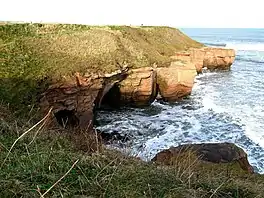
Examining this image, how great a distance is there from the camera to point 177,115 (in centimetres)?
1839

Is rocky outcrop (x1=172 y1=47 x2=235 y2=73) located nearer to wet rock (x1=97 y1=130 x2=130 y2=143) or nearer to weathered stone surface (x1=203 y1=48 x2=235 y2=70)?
weathered stone surface (x1=203 y1=48 x2=235 y2=70)

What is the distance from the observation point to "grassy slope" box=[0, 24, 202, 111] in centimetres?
1305

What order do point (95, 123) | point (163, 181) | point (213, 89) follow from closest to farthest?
point (163, 181) → point (95, 123) → point (213, 89)

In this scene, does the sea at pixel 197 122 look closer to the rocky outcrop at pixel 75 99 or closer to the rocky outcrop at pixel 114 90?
the rocky outcrop at pixel 114 90

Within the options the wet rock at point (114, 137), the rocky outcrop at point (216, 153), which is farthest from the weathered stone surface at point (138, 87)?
the rocky outcrop at point (216, 153)

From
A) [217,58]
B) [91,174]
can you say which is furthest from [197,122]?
[217,58]

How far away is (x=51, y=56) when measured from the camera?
623 inches

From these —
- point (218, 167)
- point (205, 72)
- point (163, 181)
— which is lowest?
point (205, 72)

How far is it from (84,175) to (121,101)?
1562cm

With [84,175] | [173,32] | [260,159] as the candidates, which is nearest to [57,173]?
[84,175]

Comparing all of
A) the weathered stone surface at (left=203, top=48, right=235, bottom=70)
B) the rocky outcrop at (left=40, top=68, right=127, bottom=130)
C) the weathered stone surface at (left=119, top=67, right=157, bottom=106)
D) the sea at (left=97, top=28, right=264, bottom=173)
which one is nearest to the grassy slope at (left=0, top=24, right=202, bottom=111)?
the rocky outcrop at (left=40, top=68, right=127, bottom=130)

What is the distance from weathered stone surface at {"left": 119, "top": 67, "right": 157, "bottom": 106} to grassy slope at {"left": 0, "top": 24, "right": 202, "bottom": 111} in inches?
22.2

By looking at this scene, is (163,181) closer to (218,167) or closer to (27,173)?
(27,173)

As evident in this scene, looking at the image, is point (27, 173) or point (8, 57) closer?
point (27, 173)
